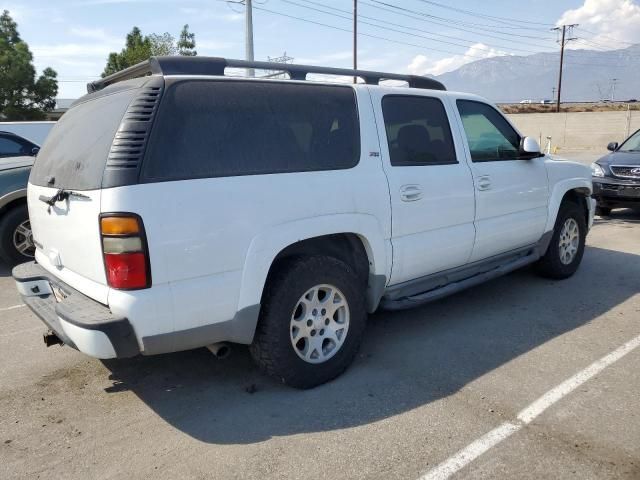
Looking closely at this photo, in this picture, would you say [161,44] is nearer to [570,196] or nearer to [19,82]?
[19,82]

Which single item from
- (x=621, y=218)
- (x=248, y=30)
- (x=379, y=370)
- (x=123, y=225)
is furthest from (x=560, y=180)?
(x=248, y=30)

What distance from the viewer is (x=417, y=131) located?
13.3 feet

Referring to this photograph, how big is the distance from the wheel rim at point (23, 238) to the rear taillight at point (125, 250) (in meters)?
4.54

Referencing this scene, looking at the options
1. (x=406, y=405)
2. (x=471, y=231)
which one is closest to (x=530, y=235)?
(x=471, y=231)

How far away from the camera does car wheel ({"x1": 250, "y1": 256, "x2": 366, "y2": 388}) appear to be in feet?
10.5

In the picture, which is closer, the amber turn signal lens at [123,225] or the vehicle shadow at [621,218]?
the amber turn signal lens at [123,225]

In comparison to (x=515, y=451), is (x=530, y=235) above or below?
above

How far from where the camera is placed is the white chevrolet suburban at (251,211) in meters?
2.72

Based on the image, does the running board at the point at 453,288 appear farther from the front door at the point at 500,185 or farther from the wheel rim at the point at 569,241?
the wheel rim at the point at 569,241

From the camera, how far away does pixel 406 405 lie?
3.22 m

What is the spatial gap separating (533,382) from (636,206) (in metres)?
6.56

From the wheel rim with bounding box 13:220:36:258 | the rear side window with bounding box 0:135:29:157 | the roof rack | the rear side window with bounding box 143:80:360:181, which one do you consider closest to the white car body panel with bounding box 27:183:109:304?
the rear side window with bounding box 143:80:360:181

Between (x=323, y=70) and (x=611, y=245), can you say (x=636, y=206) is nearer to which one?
(x=611, y=245)

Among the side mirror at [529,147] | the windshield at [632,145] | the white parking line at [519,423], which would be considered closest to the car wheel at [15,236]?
the side mirror at [529,147]
